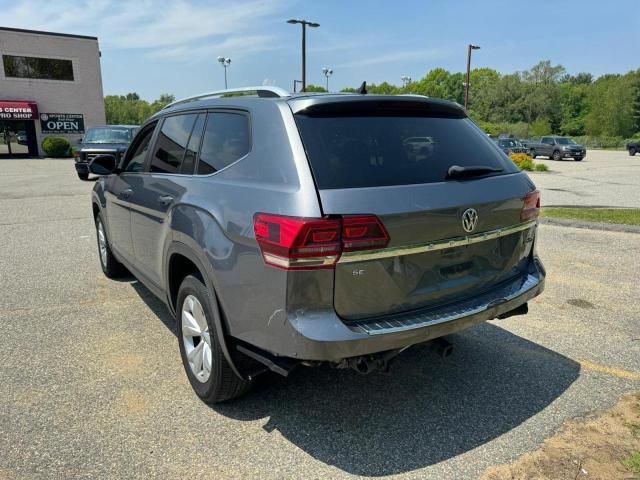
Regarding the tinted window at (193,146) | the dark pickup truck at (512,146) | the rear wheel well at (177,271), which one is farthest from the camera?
the dark pickup truck at (512,146)

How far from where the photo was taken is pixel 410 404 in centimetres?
309

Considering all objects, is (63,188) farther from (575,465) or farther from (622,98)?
(622,98)

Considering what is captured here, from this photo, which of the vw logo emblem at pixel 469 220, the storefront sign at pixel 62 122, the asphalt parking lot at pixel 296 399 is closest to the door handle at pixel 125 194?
the asphalt parking lot at pixel 296 399

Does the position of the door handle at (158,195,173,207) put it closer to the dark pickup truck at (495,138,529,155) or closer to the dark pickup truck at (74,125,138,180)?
the dark pickup truck at (74,125,138,180)

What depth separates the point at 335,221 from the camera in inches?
90.2

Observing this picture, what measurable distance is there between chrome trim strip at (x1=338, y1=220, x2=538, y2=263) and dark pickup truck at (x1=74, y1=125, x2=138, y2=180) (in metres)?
14.9

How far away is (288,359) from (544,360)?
7.12 ft

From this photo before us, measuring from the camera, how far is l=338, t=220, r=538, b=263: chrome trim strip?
2332mm

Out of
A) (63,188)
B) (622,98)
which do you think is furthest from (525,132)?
(63,188)

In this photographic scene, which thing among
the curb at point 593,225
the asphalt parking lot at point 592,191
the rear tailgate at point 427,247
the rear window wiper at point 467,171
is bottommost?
the asphalt parking lot at point 592,191

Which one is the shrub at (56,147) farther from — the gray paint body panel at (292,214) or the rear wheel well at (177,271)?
the gray paint body panel at (292,214)

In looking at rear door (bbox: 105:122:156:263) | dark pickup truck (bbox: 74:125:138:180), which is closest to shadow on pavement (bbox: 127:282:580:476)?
rear door (bbox: 105:122:156:263)

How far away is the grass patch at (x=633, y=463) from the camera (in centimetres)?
243

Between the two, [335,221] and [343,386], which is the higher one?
[335,221]
